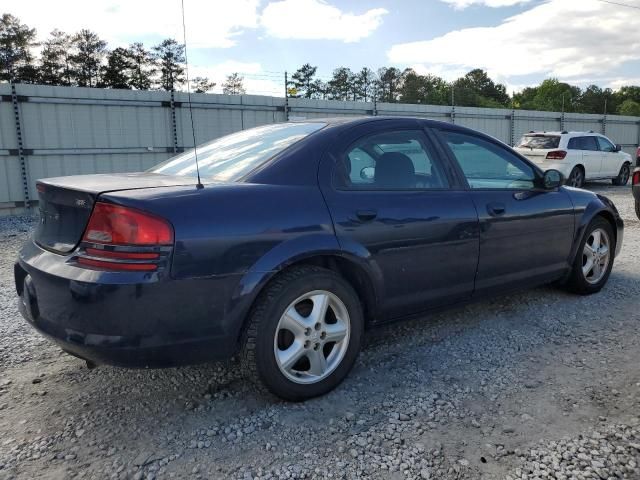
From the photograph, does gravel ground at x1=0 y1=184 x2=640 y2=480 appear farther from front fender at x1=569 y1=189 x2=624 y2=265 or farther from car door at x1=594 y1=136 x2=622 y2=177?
car door at x1=594 y1=136 x2=622 y2=177

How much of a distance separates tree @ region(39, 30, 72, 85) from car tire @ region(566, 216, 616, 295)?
3926 centimetres

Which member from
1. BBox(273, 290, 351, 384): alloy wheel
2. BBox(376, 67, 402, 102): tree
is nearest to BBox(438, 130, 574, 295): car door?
BBox(273, 290, 351, 384): alloy wheel

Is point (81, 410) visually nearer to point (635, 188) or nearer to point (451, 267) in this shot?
point (451, 267)

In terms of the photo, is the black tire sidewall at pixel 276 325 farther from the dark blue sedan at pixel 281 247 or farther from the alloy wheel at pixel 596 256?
the alloy wheel at pixel 596 256

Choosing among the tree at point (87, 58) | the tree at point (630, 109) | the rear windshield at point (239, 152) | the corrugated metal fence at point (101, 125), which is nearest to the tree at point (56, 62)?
the tree at point (87, 58)

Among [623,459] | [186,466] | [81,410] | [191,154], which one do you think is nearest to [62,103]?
[191,154]

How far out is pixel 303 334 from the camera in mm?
2705

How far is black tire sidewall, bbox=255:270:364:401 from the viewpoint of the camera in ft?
8.39

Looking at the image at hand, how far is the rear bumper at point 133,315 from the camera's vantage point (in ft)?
7.36

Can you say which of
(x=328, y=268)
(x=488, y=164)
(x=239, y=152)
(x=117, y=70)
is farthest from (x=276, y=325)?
(x=117, y=70)

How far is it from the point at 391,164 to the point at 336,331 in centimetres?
109

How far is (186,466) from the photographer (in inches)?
89.0

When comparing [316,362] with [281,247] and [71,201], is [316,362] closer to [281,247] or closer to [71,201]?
[281,247]

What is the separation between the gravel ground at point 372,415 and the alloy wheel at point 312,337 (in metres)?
0.19
